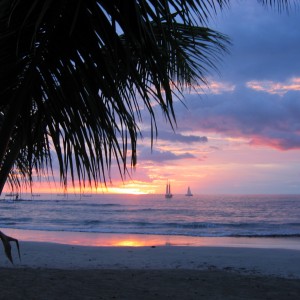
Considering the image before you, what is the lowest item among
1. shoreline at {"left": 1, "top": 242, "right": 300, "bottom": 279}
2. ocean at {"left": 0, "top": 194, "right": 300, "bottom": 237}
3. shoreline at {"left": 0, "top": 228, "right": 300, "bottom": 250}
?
ocean at {"left": 0, "top": 194, "right": 300, "bottom": 237}

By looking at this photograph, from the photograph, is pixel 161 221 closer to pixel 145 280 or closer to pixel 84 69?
pixel 145 280

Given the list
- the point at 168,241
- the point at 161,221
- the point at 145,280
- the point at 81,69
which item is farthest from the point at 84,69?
the point at 161,221

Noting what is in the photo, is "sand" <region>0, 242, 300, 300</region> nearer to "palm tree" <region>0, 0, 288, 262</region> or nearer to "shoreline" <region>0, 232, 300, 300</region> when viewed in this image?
"shoreline" <region>0, 232, 300, 300</region>

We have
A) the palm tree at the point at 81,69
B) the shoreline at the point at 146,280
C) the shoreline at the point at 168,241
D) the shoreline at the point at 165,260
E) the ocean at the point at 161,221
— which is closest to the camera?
the palm tree at the point at 81,69

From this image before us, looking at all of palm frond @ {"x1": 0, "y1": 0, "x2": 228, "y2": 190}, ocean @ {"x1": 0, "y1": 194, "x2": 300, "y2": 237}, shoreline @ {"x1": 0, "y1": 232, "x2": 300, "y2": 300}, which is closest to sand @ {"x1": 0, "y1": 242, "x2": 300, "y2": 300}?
shoreline @ {"x1": 0, "y1": 232, "x2": 300, "y2": 300}

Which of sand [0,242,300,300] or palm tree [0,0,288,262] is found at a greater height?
palm tree [0,0,288,262]

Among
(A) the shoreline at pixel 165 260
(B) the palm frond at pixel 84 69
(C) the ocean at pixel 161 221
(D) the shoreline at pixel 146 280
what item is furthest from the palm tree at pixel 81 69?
(A) the shoreline at pixel 165 260

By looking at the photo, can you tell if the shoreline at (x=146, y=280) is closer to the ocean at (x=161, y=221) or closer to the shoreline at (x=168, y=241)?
the ocean at (x=161, y=221)

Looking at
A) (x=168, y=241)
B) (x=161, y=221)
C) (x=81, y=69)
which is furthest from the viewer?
(x=161, y=221)

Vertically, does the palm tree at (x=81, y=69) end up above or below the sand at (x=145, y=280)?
above

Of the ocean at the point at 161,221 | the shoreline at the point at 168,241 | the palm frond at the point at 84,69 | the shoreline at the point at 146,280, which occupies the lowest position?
the ocean at the point at 161,221

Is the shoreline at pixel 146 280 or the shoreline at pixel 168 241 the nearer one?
the shoreline at pixel 146 280

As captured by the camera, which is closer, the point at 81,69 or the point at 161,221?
the point at 81,69

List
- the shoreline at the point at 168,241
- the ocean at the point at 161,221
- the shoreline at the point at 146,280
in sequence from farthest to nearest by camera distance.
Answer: the ocean at the point at 161,221 → the shoreline at the point at 168,241 → the shoreline at the point at 146,280
